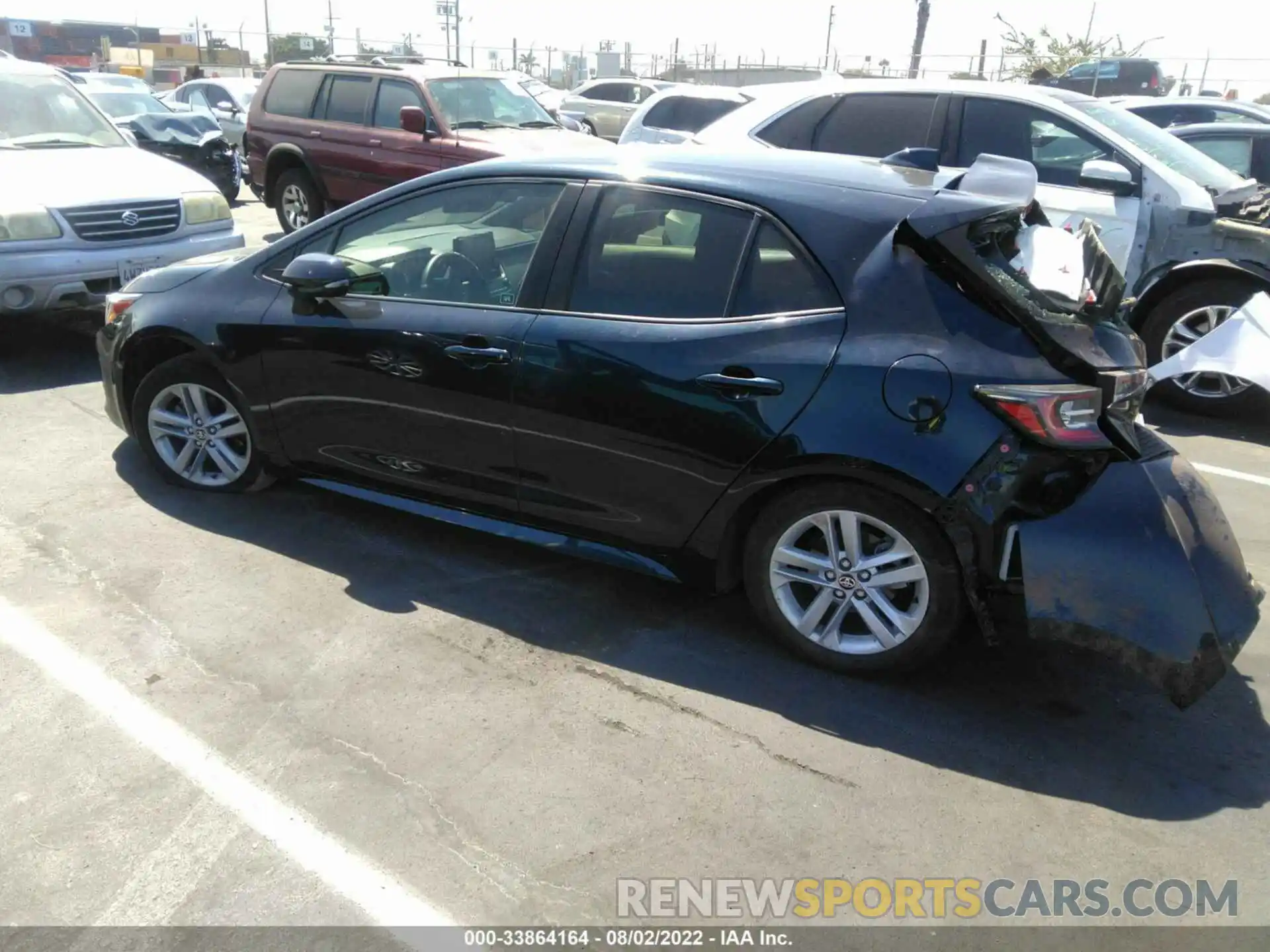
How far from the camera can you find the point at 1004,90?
714 cm

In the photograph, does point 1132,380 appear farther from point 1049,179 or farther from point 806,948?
point 1049,179

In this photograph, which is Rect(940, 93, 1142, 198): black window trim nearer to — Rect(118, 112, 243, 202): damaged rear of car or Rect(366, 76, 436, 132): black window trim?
Rect(366, 76, 436, 132): black window trim

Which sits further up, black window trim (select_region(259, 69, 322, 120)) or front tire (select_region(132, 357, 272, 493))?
black window trim (select_region(259, 69, 322, 120))

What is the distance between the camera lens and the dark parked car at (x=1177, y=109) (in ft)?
36.7

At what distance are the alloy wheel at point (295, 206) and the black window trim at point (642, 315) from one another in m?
8.46

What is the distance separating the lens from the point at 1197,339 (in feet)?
21.8

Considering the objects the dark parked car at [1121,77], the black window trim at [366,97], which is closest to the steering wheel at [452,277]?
the black window trim at [366,97]

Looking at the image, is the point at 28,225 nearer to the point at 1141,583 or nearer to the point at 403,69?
the point at 403,69

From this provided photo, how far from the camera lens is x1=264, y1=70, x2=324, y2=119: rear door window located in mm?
11562

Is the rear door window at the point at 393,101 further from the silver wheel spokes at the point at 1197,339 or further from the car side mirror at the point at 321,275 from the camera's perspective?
the silver wheel spokes at the point at 1197,339

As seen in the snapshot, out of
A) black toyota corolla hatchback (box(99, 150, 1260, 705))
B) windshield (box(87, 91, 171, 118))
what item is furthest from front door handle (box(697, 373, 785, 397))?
windshield (box(87, 91, 171, 118))

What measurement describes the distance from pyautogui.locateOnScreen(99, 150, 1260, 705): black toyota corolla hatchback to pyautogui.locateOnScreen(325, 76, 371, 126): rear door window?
721 cm

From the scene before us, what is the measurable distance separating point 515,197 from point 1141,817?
2.98m

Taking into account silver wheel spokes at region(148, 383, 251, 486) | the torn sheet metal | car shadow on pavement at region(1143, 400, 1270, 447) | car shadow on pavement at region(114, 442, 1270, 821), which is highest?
the torn sheet metal
